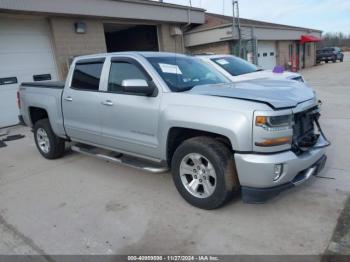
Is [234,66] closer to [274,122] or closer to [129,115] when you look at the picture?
[129,115]

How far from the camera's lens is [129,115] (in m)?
4.10

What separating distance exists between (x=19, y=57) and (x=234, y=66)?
6569mm

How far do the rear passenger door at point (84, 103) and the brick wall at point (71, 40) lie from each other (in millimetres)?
6119

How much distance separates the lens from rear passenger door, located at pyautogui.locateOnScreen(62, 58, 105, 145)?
462 cm

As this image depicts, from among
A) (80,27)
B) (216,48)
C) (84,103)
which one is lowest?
(84,103)

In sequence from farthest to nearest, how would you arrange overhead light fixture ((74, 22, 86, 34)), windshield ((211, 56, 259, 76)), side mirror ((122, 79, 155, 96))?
overhead light fixture ((74, 22, 86, 34)), windshield ((211, 56, 259, 76)), side mirror ((122, 79, 155, 96))

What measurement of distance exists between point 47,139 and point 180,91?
10.6 feet

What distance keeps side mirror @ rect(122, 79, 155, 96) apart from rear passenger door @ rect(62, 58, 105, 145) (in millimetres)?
906

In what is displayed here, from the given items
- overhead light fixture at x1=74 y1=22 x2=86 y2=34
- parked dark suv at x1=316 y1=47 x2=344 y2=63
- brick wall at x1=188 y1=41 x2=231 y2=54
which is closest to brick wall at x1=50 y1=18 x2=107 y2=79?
overhead light fixture at x1=74 y1=22 x2=86 y2=34

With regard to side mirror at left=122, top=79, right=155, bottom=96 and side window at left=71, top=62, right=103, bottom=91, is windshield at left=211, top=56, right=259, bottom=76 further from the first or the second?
side mirror at left=122, top=79, right=155, bottom=96

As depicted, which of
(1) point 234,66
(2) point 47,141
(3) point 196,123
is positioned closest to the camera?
(3) point 196,123

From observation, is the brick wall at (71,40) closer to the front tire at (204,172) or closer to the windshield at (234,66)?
the windshield at (234,66)

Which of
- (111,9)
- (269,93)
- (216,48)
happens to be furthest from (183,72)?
(216,48)

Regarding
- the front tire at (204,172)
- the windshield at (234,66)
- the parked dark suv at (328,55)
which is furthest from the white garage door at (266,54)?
Result: the front tire at (204,172)
